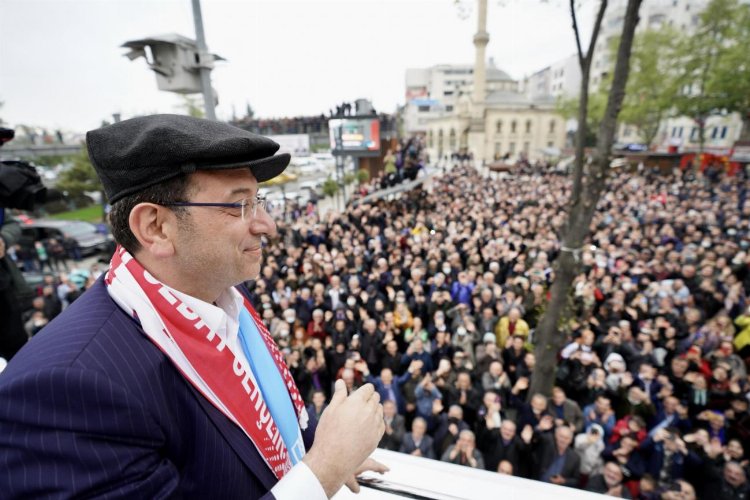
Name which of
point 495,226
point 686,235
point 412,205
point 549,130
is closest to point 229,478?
point 495,226

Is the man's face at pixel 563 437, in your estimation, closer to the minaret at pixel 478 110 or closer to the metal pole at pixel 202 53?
the metal pole at pixel 202 53

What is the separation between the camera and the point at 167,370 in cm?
96

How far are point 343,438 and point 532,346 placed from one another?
598 cm

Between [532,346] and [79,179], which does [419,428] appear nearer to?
[532,346]

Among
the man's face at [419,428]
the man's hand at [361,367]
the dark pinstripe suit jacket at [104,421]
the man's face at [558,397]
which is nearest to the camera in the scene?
the dark pinstripe suit jacket at [104,421]

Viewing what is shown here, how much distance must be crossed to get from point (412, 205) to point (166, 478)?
56.8 feet

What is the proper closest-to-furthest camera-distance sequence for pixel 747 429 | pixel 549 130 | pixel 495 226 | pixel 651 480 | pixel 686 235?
pixel 651 480, pixel 747 429, pixel 686 235, pixel 495 226, pixel 549 130

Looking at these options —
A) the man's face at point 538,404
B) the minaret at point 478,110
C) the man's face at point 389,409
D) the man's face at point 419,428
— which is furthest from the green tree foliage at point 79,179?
the minaret at point 478,110

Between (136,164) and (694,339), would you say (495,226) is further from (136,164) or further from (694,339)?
(136,164)

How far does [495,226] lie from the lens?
12.6 metres

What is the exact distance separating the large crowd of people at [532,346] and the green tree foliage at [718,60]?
58.2 ft

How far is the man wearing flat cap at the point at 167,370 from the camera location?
2.48 feet

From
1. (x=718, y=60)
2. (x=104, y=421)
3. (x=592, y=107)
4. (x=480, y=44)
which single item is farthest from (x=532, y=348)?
(x=480, y=44)

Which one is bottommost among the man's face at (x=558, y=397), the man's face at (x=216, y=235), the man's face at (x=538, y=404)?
the man's face at (x=558, y=397)
